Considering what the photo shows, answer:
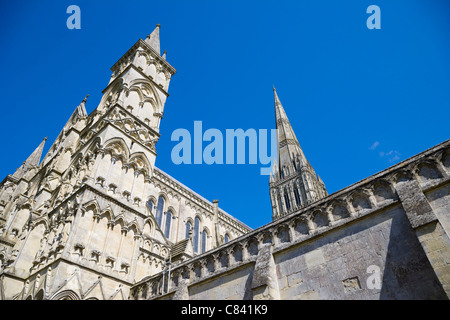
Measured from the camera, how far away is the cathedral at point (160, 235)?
618cm

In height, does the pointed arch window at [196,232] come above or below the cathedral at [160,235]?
above

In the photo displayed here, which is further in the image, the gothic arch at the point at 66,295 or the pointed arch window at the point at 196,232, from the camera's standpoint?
the pointed arch window at the point at 196,232

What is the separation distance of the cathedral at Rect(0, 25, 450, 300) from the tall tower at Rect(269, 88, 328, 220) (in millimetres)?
36710

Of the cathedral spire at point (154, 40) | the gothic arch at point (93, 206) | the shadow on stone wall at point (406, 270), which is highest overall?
the cathedral spire at point (154, 40)

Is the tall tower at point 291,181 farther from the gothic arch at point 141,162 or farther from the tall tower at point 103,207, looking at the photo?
the gothic arch at point 141,162

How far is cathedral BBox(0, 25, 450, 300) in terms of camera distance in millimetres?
6180

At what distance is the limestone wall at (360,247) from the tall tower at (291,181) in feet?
138

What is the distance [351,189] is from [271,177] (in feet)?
183

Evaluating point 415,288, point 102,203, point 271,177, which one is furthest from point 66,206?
point 271,177

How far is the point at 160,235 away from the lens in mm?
16750

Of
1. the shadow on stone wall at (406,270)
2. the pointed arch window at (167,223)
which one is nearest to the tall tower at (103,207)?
the shadow on stone wall at (406,270)

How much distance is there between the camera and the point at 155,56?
21047 millimetres
